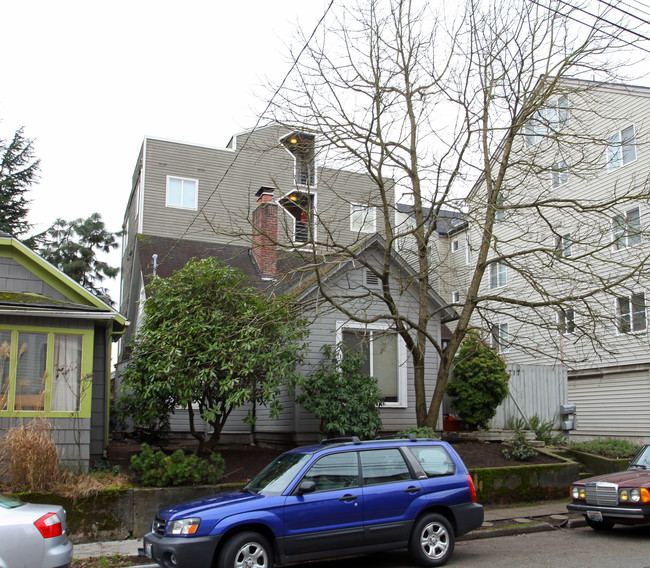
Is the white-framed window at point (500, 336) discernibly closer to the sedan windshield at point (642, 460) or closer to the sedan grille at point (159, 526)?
the sedan windshield at point (642, 460)

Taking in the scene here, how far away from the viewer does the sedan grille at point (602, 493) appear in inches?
375

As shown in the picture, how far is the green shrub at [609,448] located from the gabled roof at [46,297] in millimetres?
11380

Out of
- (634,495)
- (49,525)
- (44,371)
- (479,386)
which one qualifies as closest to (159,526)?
(49,525)

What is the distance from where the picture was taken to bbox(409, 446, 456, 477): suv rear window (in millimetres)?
8672

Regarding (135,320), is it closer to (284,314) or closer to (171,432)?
(171,432)

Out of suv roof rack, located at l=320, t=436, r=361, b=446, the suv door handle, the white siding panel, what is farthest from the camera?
the white siding panel

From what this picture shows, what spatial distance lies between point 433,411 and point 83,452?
690 cm

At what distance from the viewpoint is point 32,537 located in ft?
20.8

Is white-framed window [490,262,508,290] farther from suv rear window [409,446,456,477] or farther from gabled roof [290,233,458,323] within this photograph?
suv rear window [409,446,456,477]

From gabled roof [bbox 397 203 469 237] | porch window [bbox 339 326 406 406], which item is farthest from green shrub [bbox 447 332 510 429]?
gabled roof [bbox 397 203 469 237]

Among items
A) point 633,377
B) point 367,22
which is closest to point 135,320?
point 367,22

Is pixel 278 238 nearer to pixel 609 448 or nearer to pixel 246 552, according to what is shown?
pixel 246 552

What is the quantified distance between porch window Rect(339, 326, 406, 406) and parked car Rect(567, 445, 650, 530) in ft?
19.8

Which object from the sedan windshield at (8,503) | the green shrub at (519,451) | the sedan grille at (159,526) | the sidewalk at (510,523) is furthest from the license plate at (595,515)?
the sedan windshield at (8,503)
